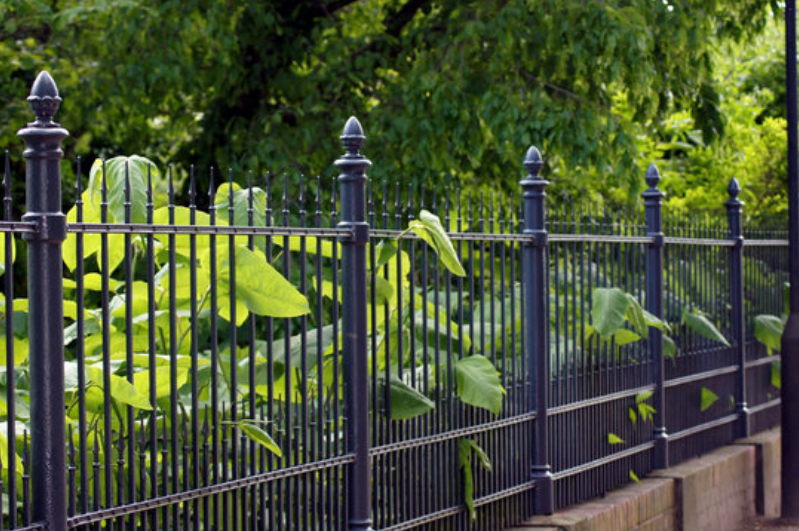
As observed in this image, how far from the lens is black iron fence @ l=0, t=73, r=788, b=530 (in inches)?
161

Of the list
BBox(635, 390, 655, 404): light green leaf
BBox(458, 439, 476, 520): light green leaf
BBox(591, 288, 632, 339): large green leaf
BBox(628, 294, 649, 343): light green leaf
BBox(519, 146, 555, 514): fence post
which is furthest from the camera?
BBox(635, 390, 655, 404): light green leaf

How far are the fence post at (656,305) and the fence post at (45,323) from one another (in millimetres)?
5494

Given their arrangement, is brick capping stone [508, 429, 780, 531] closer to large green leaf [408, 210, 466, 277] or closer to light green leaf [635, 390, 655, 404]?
Answer: light green leaf [635, 390, 655, 404]

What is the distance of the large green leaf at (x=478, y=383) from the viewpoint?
6.19m

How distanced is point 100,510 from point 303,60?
A: 957 cm

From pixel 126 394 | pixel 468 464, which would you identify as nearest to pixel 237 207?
pixel 126 394

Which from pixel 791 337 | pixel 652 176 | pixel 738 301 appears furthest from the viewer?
pixel 738 301

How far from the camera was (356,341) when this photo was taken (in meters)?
5.52

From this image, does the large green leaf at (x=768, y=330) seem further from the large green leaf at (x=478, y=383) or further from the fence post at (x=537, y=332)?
the large green leaf at (x=478, y=383)

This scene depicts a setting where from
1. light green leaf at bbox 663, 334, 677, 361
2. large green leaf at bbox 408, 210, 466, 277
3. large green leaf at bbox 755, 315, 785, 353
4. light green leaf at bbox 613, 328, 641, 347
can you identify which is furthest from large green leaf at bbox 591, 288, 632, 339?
large green leaf at bbox 755, 315, 785, 353

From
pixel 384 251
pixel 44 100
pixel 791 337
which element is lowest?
pixel 791 337

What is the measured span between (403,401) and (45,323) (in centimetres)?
216

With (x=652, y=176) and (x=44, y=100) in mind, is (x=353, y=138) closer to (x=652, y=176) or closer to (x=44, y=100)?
(x=44, y=100)

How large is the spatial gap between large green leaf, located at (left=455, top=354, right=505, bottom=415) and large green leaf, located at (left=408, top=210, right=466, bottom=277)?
599 mm
